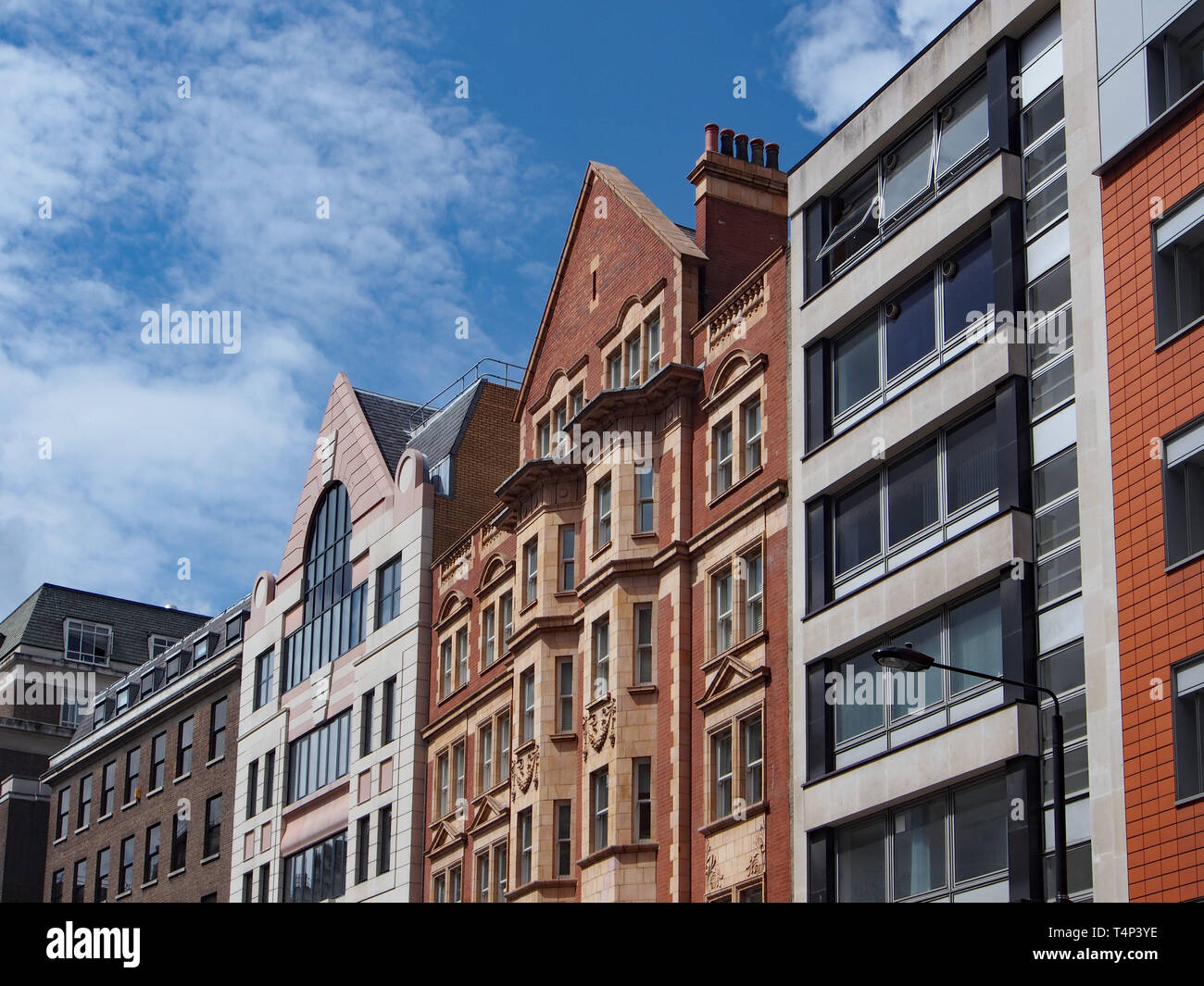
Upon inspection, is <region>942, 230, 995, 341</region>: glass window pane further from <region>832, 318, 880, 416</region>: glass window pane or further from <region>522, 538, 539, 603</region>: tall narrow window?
<region>522, 538, 539, 603</region>: tall narrow window

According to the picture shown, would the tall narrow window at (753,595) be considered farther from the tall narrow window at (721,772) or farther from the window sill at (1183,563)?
the window sill at (1183,563)

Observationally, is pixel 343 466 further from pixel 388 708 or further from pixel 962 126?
pixel 962 126

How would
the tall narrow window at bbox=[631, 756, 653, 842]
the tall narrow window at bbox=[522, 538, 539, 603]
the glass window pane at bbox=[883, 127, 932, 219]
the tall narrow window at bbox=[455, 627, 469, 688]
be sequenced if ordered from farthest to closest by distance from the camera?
the tall narrow window at bbox=[455, 627, 469, 688] < the tall narrow window at bbox=[522, 538, 539, 603] < the tall narrow window at bbox=[631, 756, 653, 842] < the glass window pane at bbox=[883, 127, 932, 219]

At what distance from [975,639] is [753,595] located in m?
8.13

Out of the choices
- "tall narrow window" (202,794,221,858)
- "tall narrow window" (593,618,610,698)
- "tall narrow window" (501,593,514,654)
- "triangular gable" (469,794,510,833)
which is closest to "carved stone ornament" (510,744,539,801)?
"triangular gable" (469,794,510,833)

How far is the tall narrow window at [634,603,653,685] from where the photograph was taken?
140 ft

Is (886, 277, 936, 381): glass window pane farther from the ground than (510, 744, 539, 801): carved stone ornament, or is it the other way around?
(886, 277, 936, 381): glass window pane

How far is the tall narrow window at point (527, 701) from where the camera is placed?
4697cm

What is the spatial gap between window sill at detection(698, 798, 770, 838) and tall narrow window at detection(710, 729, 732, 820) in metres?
0.19

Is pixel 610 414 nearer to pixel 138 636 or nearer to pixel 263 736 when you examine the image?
pixel 263 736

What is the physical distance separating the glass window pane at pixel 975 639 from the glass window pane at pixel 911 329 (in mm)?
4997

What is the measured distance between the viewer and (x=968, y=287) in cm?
3359

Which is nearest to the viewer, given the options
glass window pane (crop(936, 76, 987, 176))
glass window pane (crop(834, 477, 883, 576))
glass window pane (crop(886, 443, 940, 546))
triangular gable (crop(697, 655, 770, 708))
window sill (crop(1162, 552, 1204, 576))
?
window sill (crop(1162, 552, 1204, 576))

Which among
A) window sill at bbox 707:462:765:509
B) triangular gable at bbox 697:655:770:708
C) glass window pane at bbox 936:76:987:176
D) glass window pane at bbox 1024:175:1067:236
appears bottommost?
triangular gable at bbox 697:655:770:708
